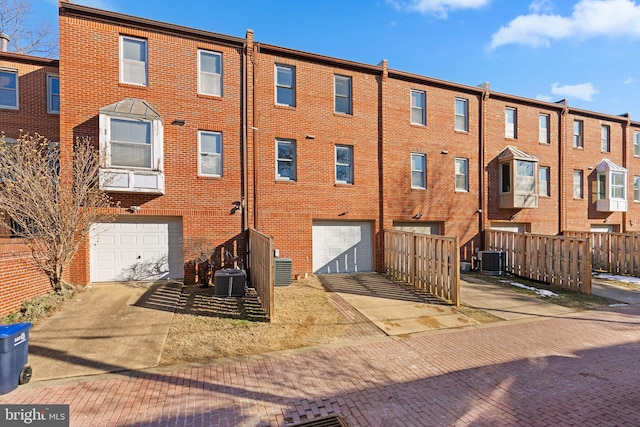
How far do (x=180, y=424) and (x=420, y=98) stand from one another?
14469 mm

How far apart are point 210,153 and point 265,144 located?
1981 millimetres

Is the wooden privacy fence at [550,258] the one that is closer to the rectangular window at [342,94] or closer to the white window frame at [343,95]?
the white window frame at [343,95]

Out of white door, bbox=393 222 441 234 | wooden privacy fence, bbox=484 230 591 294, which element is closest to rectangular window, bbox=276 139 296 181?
white door, bbox=393 222 441 234

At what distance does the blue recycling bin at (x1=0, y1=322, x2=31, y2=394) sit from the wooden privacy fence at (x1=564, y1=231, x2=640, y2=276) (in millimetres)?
17810

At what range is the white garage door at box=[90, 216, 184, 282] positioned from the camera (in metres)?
9.87

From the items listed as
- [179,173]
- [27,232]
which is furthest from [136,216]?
[27,232]

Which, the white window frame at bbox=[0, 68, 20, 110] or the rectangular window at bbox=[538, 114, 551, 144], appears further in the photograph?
the rectangular window at bbox=[538, 114, 551, 144]

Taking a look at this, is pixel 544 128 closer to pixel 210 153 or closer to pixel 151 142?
pixel 210 153

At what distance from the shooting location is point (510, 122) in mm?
16203

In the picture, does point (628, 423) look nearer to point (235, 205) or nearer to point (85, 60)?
point (235, 205)

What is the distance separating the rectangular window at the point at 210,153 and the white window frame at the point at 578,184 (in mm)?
19326

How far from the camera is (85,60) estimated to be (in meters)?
9.66

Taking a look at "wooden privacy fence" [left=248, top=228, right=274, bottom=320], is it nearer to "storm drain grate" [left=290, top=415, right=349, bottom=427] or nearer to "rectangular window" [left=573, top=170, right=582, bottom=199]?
"storm drain grate" [left=290, top=415, right=349, bottom=427]

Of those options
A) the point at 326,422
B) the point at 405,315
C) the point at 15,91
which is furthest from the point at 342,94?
the point at 15,91
